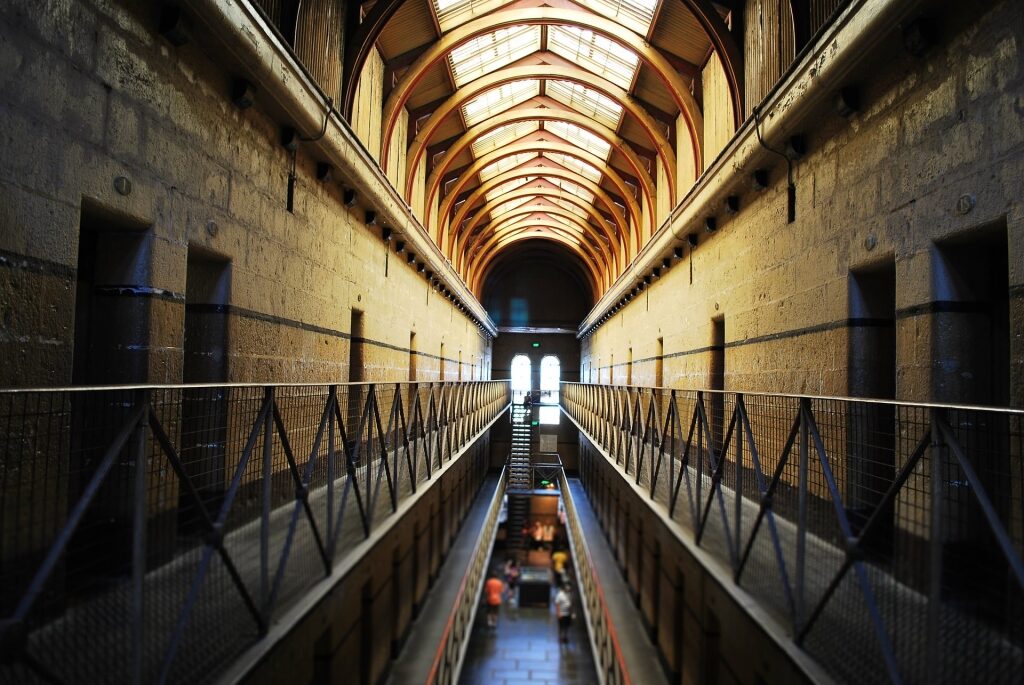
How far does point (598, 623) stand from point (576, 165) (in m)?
10.5

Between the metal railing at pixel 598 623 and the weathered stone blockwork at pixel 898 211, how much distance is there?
2986 millimetres

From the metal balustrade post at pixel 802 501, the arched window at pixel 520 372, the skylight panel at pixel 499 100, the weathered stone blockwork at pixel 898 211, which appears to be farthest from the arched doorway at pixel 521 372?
the metal balustrade post at pixel 802 501

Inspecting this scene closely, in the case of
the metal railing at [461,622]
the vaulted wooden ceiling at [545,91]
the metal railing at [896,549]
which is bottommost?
the metal railing at [461,622]

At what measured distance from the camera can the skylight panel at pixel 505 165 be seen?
49.1 ft

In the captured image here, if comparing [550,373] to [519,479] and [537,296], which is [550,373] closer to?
[537,296]

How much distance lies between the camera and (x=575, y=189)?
16.6 metres

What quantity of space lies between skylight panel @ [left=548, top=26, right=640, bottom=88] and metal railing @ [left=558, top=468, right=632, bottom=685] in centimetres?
753

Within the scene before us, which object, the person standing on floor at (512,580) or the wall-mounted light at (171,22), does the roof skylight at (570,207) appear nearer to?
the person standing on floor at (512,580)

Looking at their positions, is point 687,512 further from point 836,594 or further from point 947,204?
point 947,204

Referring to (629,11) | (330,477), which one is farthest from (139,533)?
(629,11)

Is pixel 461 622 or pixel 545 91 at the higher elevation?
pixel 545 91

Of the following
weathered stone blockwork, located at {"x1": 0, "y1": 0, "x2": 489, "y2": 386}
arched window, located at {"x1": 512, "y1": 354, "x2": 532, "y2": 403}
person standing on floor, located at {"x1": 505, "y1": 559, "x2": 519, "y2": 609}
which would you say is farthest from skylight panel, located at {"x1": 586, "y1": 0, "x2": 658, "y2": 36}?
arched window, located at {"x1": 512, "y1": 354, "x2": 532, "y2": 403}

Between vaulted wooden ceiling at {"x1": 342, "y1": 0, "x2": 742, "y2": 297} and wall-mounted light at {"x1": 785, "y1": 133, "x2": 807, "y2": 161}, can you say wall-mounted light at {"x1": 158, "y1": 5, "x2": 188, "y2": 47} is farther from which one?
wall-mounted light at {"x1": 785, "y1": 133, "x2": 807, "y2": 161}

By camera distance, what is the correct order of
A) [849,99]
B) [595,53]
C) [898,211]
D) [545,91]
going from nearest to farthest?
[898,211]
[849,99]
[595,53]
[545,91]
